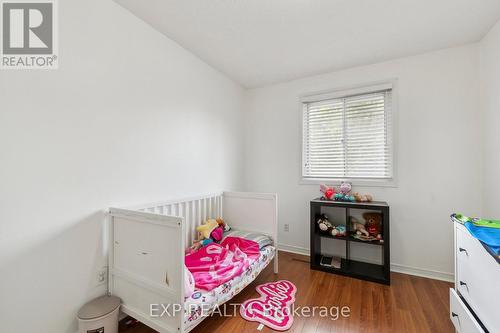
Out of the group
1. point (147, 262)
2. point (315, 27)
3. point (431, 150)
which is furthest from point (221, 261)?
point (431, 150)

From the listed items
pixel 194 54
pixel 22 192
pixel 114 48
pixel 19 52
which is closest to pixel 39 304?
pixel 22 192

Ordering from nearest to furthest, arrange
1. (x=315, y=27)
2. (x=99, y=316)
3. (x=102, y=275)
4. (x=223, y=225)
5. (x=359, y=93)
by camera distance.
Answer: (x=99, y=316), (x=102, y=275), (x=315, y=27), (x=223, y=225), (x=359, y=93)

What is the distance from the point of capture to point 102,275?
157cm

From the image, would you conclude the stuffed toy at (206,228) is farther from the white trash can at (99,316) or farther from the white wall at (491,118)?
the white wall at (491,118)

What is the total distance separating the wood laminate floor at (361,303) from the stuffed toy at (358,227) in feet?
1.64

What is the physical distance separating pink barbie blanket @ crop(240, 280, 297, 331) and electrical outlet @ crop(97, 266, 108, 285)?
3.56 feet

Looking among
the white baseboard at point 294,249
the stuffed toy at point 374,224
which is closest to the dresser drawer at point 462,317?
the stuffed toy at point 374,224

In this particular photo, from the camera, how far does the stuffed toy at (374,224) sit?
237 cm

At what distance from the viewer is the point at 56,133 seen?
1.35m

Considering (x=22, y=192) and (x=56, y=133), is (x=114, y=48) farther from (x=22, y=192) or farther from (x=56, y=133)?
(x=22, y=192)

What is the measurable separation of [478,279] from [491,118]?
5.53 feet

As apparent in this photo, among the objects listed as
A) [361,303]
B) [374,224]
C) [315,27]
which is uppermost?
[315,27]

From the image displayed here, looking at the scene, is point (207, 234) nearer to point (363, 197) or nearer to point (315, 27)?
point (363, 197)

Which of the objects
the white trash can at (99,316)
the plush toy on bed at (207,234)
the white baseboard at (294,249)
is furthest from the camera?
the white baseboard at (294,249)
